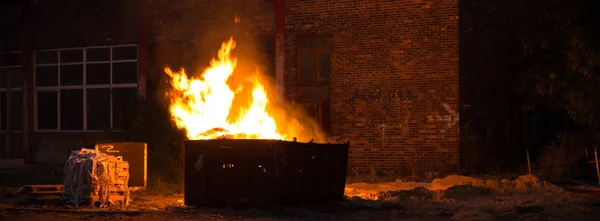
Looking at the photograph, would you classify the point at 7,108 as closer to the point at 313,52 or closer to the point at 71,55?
the point at 71,55

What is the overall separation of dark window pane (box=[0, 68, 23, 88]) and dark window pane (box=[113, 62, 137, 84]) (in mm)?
4750

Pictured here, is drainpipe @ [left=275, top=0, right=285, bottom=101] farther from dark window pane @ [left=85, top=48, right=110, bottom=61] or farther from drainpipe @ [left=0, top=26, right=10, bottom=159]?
drainpipe @ [left=0, top=26, right=10, bottom=159]

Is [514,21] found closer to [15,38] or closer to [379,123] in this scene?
[379,123]

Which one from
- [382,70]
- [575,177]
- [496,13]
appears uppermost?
[496,13]

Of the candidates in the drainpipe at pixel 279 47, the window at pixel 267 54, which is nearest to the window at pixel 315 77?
the drainpipe at pixel 279 47

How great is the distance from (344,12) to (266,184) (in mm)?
10824

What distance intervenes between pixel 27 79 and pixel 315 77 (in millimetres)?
12353

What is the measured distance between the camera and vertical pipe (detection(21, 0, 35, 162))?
3234cm

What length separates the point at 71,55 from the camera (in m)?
31.5

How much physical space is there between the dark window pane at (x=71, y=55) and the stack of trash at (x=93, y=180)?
1540 cm

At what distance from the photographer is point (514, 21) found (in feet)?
84.3

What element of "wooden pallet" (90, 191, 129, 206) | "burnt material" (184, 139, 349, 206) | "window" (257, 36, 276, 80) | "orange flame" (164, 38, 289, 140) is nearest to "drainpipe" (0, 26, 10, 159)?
"window" (257, 36, 276, 80)

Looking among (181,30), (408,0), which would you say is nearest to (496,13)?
(408,0)

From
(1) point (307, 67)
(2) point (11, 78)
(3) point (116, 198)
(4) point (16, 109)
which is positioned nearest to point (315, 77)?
(1) point (307, 67)
